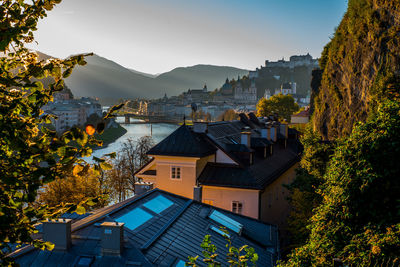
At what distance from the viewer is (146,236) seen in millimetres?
7492

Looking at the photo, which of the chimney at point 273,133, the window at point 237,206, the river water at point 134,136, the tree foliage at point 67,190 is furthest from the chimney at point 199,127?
the river water at point 134,136

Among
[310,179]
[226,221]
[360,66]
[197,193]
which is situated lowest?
[197,193]

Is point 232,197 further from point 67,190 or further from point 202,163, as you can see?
point 67,190

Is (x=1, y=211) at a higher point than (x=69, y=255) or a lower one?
higher

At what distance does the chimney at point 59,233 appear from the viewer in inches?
259

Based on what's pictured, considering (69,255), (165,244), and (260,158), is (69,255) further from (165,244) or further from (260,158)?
(260,158)

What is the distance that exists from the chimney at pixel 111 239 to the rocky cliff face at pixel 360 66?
809cm

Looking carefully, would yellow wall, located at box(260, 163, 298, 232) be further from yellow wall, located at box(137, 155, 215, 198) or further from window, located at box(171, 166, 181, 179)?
window, located at box(171, 166, 181, 179)

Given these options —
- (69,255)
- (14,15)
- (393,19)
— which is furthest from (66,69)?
(393,19)

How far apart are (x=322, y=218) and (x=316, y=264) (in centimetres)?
82

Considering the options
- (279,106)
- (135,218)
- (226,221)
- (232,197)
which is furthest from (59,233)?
(279,106)

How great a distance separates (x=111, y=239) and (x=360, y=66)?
43.0 ft

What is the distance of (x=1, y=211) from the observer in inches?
95.5

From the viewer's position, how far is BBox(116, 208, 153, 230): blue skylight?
779cm
